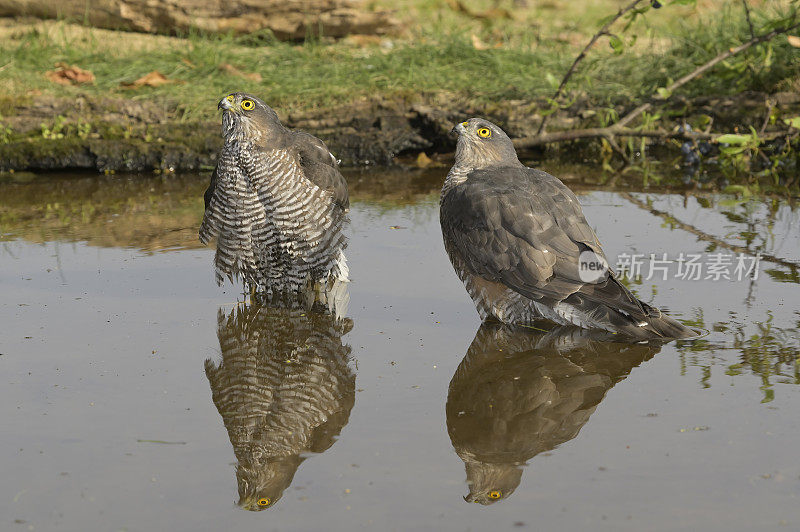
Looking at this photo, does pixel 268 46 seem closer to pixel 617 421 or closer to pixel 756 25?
pixel 756 25

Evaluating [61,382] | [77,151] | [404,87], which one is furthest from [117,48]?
[61,382]

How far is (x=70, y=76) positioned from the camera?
32.3ft

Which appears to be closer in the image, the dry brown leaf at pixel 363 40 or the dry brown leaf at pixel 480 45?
the dry brown leaf at pixel 480 45

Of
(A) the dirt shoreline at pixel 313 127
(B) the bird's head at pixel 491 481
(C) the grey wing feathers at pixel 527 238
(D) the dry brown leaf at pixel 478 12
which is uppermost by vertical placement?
(C) the grey wing feathers at pixel 527 238

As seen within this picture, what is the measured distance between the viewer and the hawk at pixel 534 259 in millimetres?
4766

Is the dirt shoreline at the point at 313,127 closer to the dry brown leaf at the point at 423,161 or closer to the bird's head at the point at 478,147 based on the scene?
the dry brown leaf at the point at 423,161

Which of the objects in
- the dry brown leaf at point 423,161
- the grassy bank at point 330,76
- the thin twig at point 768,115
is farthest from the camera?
the dry brown leaf at point 423,161

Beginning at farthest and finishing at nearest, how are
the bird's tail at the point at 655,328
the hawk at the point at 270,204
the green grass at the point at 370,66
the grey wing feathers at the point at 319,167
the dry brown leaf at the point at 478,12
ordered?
the dry brown leaf at the point at 478,12 < the green grass at the point at 370,66 < the grey wing feathers at the point at 319,167 < the hawk at the point at 270,204 < the bird's tail at the point at 655,328

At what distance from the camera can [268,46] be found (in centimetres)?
1144

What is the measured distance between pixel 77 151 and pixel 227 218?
4021mm

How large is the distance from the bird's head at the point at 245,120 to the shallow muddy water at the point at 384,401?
0.96m

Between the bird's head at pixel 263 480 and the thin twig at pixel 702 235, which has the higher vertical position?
the bird's head at pixel 263 480

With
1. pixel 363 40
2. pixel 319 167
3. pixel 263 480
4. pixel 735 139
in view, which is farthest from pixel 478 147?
pixel 363 40

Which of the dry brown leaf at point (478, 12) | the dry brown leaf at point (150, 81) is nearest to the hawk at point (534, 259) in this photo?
the dry brown leaf at point (150, 81)
